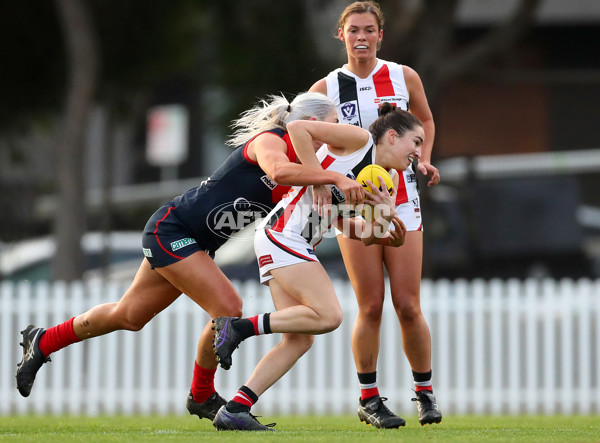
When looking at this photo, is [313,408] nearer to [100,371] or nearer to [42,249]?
[100,371]

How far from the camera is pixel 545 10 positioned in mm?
16859

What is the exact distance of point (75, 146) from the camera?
11742 mm

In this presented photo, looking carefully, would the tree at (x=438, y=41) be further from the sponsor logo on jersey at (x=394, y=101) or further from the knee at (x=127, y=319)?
the knee at (x=127, y=319)

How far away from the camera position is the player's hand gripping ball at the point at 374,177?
559 cm

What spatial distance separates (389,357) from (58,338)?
4.69m

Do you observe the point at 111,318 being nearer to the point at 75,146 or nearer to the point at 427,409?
the point at 427,409

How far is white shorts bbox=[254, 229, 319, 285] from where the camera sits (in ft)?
18.6

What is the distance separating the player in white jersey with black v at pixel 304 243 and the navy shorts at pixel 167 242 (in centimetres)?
41

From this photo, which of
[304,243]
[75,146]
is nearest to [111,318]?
[304,243]

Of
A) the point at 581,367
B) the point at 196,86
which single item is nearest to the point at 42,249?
the point at 196,86

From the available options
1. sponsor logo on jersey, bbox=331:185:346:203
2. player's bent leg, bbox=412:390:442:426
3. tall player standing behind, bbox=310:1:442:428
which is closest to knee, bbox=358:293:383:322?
tall player standing behind, bbox=310:1:442:428

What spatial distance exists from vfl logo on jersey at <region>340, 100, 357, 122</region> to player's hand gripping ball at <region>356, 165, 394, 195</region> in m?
0.79

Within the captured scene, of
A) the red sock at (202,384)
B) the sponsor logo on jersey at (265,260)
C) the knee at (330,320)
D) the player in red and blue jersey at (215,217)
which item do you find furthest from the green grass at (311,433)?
the sponsor logo on jersey at (265,260)

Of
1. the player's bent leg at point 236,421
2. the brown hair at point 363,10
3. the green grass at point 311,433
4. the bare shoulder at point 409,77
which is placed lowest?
the green grass at point 311,433
